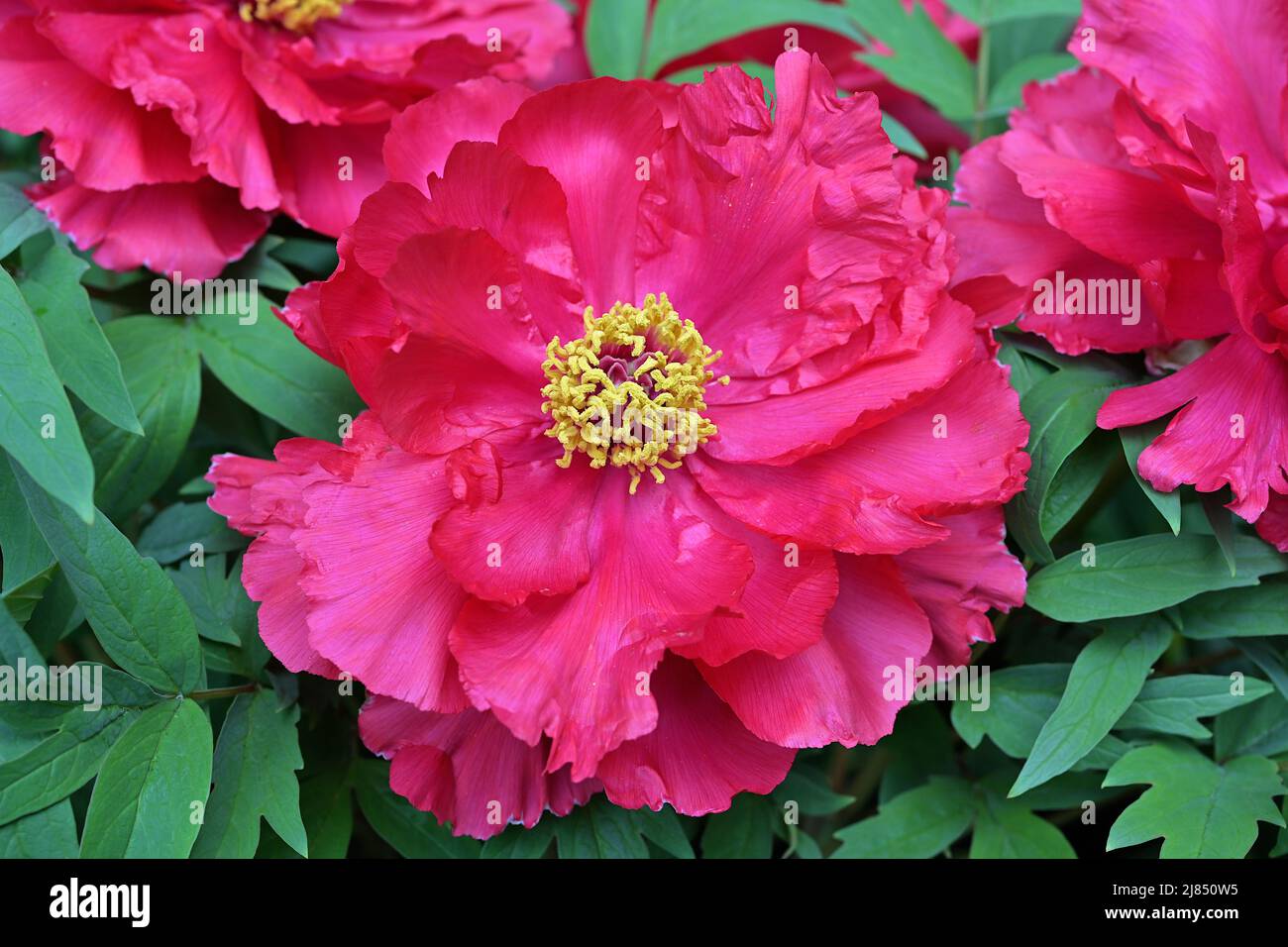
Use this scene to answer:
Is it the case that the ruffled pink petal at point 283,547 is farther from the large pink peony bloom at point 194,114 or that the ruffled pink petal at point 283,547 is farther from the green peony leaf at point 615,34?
the green peony leaf at point 615,34

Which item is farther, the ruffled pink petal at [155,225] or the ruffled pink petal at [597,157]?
the ruffled pink petal at [155,225]

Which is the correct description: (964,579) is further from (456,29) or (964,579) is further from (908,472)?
(456,29)

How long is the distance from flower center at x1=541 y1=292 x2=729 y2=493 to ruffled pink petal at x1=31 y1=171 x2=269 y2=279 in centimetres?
35

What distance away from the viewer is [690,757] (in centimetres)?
94

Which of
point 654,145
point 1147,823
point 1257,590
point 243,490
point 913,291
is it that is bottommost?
point 1147,823

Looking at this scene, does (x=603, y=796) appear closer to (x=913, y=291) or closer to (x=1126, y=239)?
(x=913, y=291)

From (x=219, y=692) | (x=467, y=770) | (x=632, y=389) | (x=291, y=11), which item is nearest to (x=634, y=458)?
(x=632, y=389)

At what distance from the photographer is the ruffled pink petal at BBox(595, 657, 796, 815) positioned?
90 cm

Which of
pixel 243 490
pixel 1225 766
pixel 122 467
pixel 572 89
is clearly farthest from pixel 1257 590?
pixel 122 467

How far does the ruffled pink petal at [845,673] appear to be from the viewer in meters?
0.92

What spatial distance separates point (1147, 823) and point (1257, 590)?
9.1 inches

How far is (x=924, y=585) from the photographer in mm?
984

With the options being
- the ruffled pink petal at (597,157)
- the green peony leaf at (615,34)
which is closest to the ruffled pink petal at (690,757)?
the ruffled pink petal at (597,157)
